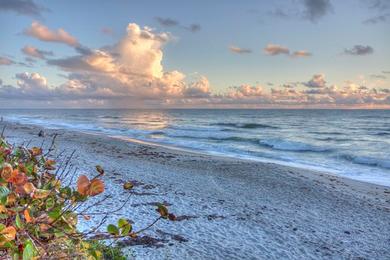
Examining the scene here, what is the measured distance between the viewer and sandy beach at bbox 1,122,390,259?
6668mm

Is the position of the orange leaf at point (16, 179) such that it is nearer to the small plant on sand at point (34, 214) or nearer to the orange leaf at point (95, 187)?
the small plant on sand at point (34, 214)

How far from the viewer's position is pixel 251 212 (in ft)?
29.6

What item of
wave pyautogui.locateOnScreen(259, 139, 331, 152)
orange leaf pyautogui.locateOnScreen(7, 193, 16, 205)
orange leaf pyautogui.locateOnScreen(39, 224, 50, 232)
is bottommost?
wave pyautogui.locateOnScreen(259, 139, 331, 152)

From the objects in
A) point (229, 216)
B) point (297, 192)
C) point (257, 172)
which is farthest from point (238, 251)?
point (257, 172)

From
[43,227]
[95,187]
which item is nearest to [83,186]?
[95,187]

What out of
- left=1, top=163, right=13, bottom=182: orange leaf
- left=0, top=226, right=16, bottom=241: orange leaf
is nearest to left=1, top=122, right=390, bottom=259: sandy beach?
left=1, top=163, right=13, bottom=182: orange leaf

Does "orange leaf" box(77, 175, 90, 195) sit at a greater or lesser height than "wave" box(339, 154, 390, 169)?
greater

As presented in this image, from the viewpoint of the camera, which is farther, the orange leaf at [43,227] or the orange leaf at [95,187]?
the orange leaf at [43,227]

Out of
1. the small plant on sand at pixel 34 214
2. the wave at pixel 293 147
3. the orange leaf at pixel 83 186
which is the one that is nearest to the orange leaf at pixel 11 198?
the small plant on sand at pixel 34 214

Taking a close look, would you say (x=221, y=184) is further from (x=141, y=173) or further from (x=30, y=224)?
(x=30, y=224)

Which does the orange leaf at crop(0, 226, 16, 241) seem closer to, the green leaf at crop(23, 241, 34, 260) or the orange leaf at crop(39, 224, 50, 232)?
the green leaf at crop(23, 241, 34, 260)

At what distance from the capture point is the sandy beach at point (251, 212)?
667 centimetres

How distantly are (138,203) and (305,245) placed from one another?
398 cm

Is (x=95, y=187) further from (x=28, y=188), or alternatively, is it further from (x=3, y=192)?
(x=3, y=192)
